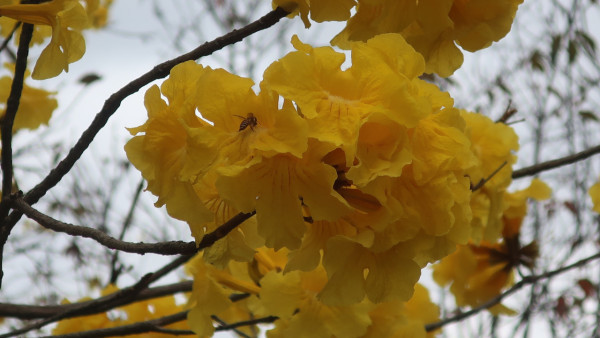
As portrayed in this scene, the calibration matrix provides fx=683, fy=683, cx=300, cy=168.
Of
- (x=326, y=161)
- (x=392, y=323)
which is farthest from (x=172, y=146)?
(x=392, y=323)

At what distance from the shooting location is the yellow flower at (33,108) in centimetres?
271

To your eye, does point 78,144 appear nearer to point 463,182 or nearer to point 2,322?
point 463,182

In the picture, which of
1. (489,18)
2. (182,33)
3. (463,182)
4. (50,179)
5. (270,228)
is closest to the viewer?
(270,228)

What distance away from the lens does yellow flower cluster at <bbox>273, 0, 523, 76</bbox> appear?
54.0 inches

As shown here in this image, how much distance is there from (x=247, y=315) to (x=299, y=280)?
1.08m

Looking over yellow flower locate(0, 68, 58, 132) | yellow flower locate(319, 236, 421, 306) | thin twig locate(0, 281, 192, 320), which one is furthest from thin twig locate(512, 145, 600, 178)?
yellow flower locate(0, 68, 58, 132)

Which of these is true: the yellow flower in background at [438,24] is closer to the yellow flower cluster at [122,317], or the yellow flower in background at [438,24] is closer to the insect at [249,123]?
the insect at [249,123]

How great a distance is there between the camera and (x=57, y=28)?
1.61 meters

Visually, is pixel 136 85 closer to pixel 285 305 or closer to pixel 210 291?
pixel 210 291

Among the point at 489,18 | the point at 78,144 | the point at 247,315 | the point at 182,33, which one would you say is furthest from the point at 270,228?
the point at 182,33

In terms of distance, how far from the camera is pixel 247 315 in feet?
10.2

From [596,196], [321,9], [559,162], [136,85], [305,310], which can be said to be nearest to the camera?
[321,9]

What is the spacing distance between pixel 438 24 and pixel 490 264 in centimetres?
192

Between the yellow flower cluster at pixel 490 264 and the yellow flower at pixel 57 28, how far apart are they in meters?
1.91
